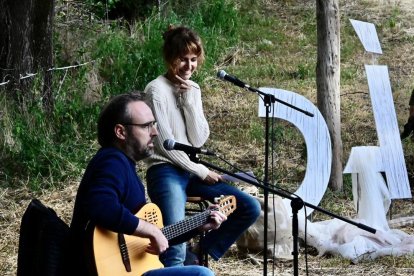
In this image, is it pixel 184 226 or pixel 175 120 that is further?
pixel 175 120

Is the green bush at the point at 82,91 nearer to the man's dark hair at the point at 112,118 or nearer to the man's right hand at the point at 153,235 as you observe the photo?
the man's dark hair at the point at 112,118

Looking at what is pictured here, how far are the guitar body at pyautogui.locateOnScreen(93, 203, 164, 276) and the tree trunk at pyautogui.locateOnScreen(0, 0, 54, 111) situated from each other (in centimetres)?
465

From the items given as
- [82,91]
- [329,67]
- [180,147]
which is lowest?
[180,147]

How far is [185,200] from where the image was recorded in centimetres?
529

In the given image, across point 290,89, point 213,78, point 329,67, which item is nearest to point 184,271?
point 329,67

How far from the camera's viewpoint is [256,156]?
8758mm

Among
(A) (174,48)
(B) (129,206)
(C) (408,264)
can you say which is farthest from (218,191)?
(C) (408,264)

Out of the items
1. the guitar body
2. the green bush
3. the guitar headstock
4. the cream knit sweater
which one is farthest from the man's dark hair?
the green bush

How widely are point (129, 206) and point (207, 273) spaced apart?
459 millimetres

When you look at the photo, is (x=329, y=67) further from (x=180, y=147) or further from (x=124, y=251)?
(x=124, y=251)

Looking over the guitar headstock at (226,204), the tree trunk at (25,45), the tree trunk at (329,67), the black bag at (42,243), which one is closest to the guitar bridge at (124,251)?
the black bag at (42,243)

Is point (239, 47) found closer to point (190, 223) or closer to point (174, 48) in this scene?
point (174, 48)

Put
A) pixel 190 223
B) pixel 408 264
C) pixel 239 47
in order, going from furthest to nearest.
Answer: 1. pixel 239 47
2. pixel 408 264
3. pixel 190 223

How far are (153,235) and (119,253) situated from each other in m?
0.17
